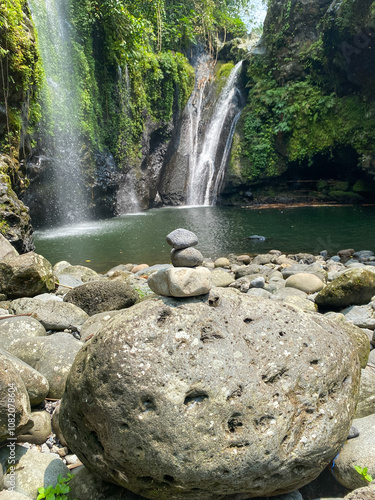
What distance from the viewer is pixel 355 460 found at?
1899 mm

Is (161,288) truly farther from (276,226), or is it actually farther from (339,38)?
(339,38)

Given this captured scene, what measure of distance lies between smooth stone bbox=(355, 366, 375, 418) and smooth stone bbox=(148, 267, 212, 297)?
1.39m

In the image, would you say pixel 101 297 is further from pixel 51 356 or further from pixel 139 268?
pixel 139 268

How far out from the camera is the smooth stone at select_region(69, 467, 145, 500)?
185cm

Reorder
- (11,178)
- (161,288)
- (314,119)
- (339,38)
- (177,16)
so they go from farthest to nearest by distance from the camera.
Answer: (177,16) → (314,119) → (339,38) → (11,178) → (161,288)

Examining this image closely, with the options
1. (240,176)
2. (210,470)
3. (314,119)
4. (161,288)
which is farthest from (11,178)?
(314,119)

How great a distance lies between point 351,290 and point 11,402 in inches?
166

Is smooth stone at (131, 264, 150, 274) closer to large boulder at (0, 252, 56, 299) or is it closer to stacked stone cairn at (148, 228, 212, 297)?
large boulder at (0, 252, 56, 299)

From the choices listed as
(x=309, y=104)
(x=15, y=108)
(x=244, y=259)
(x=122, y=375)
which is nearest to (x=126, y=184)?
(x=15, y=108)

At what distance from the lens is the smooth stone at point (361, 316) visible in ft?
13.6

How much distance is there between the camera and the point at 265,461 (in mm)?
1646

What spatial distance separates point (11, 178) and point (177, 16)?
17310mm

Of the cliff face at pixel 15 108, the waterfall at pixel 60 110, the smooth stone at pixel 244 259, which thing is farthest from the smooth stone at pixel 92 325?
the waterfall at pixel 60 110

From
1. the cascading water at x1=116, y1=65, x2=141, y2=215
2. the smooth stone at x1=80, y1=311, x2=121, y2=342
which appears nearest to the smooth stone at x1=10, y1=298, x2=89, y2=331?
the smooth stone at x1=80, y1=311, x2=121, y2=342
